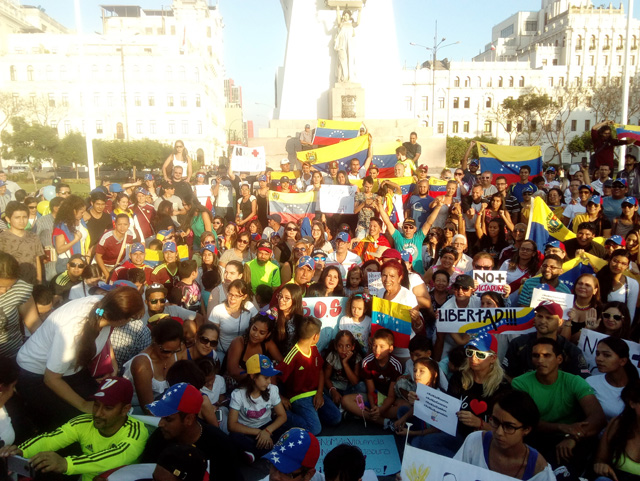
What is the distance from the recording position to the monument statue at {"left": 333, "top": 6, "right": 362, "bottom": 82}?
51.8ft

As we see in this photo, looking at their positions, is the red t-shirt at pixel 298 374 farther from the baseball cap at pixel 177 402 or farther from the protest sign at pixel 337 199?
the protest sign at pixel 337 199

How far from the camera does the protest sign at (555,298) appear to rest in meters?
4.73

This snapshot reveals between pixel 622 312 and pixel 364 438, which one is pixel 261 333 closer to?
pixel 364 438

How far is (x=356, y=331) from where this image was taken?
5.21 metres

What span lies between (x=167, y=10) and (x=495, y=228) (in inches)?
3864

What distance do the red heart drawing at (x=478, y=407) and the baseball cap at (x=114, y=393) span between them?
2412mm

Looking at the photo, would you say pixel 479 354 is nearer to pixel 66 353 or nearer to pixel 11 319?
pixel 66 353

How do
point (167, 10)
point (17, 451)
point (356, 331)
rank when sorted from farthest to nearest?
point (167, 10)
point (356, 331)
point (17, 451)

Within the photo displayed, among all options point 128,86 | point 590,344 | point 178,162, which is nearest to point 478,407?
point 590,344

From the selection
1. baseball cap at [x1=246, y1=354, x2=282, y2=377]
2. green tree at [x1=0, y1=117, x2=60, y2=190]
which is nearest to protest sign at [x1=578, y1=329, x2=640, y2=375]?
baseball cap at [x1=246, y1=354, x2=282, y2=377]

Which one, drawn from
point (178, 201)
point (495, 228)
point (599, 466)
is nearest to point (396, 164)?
point (495, 228)

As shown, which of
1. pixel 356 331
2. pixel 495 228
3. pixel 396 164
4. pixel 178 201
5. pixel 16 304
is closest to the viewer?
pixel 16 304

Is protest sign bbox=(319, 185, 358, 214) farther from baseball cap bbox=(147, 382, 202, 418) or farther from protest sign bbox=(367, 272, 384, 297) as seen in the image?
baseball cap bbox=(147, 382, 202, 418)

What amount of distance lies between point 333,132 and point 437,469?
1084 centimetres
